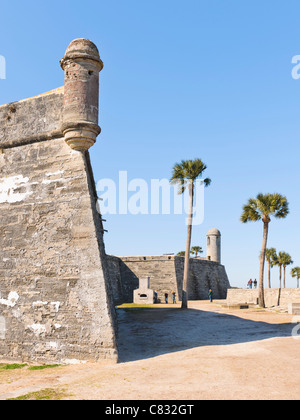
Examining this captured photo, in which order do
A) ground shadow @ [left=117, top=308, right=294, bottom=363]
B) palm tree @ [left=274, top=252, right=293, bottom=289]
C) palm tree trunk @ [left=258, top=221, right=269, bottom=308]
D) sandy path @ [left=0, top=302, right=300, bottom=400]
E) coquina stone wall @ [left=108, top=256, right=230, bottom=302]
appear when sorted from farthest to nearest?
palm tree @ [left=274, top=252, right=293, bottom=289], coquina stone wall @ [left=108, top=256, right=230, bottom=302], palm tree trunk @ [left=258, top=221, right=269, bottom=308], ground shadow @ [left=117, top=308, right=294, bottom=363], sandy path @ [left=0, top=302, right=300, bottom=400]

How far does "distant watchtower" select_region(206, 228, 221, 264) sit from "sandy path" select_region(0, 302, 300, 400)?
32.0 metres

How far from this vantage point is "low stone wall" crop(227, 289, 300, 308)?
25719 millimetres

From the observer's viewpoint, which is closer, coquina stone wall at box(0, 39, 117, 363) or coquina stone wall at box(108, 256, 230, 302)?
coquina stone wall at box(0, 39, 117, 363)

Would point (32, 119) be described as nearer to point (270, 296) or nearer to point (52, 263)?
point (52, 263)

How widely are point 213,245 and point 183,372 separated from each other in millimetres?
37644

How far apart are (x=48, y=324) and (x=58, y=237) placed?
6.57ft

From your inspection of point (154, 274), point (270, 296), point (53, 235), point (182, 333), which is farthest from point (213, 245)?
point (53, 235)

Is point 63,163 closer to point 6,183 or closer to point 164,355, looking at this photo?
point 6,183

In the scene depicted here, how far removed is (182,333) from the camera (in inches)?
513

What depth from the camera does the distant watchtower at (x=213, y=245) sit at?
4414 centimetres

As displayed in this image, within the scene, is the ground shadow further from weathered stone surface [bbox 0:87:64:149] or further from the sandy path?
weathered stone surface [bbox 0:87:64:149]

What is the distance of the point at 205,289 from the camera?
130ft

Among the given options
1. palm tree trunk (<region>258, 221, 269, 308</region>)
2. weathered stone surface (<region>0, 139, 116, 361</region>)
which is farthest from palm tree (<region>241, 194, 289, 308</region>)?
weathered stone surface (<region>0, 139, 116, 361</region>)

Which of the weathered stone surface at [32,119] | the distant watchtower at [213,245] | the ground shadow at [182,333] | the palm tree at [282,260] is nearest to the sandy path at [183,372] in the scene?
the ground shadow at [182,333]
